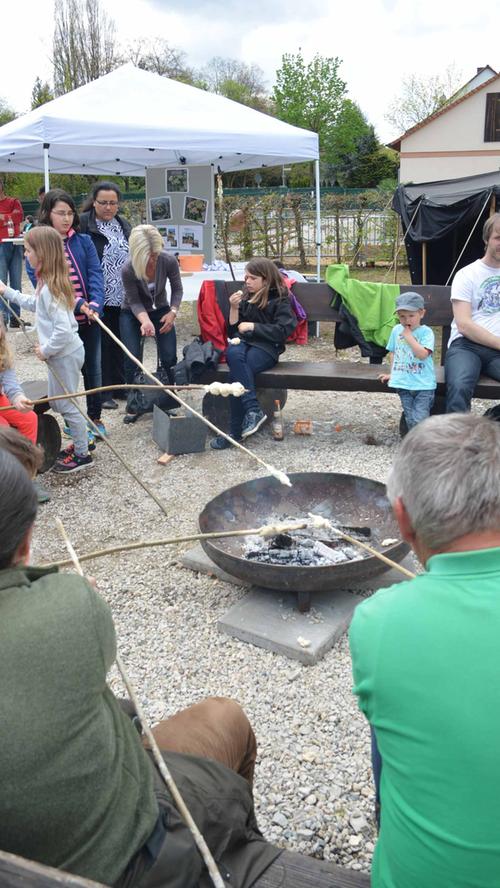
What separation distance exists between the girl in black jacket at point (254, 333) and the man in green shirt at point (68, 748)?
4.32 m

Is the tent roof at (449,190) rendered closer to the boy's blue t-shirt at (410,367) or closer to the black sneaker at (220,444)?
the boy's blue t-shirt at (410,367)

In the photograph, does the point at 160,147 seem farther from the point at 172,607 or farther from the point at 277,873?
the point at 277,873

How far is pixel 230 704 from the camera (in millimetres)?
1990

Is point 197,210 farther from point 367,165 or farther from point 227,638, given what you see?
point 367,165

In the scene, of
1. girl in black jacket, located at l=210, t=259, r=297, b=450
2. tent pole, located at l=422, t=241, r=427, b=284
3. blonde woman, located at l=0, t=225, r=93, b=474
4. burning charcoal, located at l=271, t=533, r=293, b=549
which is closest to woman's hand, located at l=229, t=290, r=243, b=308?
girl in black jacket, located at l=210, t=259, r=297, b=450

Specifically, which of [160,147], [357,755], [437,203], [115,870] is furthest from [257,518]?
[437,203]

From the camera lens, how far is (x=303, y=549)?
3561 millimetres

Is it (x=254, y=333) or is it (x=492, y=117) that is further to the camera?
(x=492, y=117)

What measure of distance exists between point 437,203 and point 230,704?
10179 millimetres

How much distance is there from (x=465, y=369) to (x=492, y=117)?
976 inches

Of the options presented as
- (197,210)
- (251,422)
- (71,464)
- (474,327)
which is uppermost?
(197,210)

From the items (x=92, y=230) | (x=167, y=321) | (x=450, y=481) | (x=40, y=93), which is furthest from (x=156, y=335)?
(x=40, y=93)

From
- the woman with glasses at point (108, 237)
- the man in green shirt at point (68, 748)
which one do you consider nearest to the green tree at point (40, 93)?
the woman with glasses at point (108, 237)

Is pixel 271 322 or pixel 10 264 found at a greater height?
pixel 10 264
